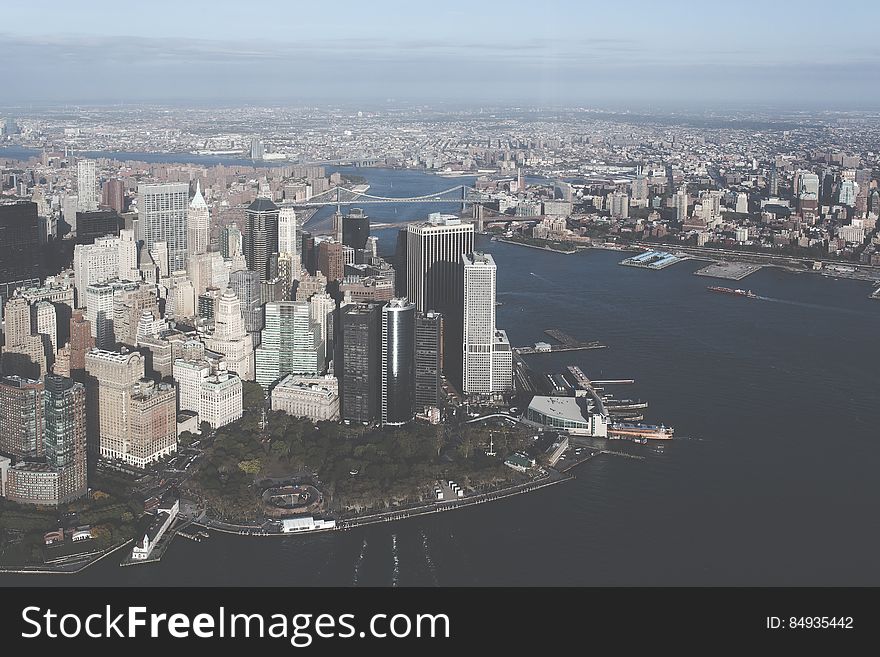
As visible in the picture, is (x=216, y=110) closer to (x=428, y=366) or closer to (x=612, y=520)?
(x=428, y=366)

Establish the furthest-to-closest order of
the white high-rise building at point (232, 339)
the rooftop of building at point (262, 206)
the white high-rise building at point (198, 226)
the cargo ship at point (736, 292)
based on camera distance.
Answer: the cargo ship at point (736, 292)
the white high-rise building at point (198, 226)
the rooftop of building at point (262, 206)
the white high-rise building at point (232, 339)

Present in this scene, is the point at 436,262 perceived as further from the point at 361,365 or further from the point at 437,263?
the point at 361,365

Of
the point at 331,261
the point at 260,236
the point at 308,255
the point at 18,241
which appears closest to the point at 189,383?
the point at 331,261

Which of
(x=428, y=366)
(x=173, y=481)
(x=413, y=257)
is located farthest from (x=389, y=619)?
(x=413, y=257)

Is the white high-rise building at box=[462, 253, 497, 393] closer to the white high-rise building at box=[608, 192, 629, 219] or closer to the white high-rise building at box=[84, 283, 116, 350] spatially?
the white high-rise building at box=[84, 283, 116, 350]

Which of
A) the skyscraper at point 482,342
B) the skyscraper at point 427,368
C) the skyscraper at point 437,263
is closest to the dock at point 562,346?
the skyscraper at point 437,263

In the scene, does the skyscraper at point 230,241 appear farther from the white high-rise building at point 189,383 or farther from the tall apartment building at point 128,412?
the tall apartment building at point 128,412
